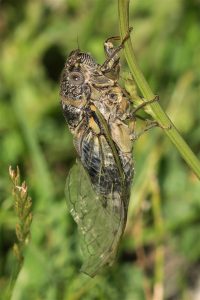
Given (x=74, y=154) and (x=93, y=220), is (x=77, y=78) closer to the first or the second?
(x=93, y=220)

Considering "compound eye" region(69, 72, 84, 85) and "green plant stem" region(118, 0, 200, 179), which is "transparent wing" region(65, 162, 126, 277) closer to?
Result: "compound eye" region(69, 72, 84, 85)

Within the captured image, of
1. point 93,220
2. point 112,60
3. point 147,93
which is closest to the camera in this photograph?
point 147,93

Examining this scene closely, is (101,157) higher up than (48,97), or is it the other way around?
(48,97)

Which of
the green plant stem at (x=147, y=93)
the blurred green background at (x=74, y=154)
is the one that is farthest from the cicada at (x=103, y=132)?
the green plant stem at (x=147, y=93)

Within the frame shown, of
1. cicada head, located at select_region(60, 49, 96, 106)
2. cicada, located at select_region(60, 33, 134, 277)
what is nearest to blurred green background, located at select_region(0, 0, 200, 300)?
cicada, located at select_region(60, 33, 134, 277)

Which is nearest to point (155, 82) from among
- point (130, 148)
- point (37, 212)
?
point (37, 212)

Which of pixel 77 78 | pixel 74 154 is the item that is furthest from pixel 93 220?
pixel 74 154

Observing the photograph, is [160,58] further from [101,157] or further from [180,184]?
[101,157]
